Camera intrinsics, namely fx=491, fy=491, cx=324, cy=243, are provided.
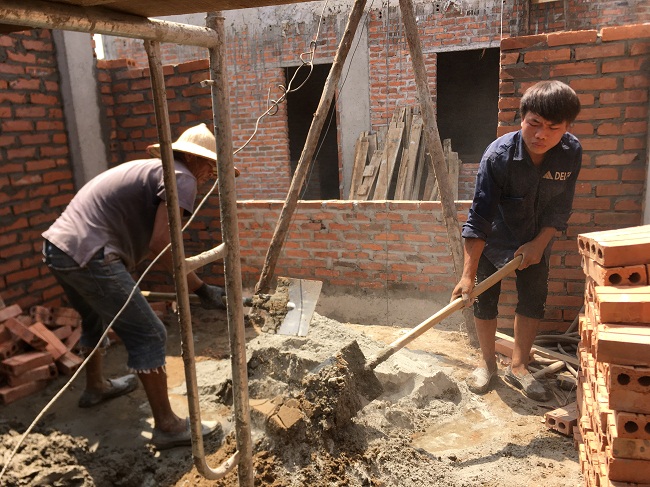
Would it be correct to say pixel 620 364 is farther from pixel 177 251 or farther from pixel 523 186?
pixel 177 251

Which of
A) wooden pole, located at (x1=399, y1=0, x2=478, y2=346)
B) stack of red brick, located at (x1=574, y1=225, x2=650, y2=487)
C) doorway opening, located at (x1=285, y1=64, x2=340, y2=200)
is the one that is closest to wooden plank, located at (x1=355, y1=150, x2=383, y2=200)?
wooden pole, located at (x1=399, y1=0, x2=478, y2=346)

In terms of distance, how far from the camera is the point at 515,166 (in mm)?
2896

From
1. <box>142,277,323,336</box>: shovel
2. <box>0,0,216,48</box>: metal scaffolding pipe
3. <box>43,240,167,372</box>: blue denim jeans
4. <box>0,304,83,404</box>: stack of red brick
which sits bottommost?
<box>0,304,83,404</box>: stack of red brick

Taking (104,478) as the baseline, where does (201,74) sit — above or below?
above

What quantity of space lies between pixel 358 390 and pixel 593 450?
46.5 inches

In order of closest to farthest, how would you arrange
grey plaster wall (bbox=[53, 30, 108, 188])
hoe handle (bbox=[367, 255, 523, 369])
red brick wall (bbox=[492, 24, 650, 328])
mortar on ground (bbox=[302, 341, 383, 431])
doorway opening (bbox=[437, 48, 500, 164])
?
mortar on ground (bbox=[302, 341, 383, 431]) → hoe handle (bbox=[367, 255, 523, 369]) → red brick wall (bbox=[492, 24, 650, 328]) → grey plaster wall (bbox=[53, 30, 108, 188]) → doorway opening (bbox=[437, 48, 500, 164])

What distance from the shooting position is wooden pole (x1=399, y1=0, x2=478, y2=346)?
3.50 m

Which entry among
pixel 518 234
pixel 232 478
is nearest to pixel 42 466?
pixel 232 478

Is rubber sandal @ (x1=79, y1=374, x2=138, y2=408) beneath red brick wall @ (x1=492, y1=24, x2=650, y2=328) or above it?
beneath

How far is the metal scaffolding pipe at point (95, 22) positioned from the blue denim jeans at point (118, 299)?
5.19 ft

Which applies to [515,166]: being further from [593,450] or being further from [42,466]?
[42,466]

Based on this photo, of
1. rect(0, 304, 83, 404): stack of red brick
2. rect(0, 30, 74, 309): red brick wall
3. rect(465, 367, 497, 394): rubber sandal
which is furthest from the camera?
rect(0, 30, 74, 309): red brick wall

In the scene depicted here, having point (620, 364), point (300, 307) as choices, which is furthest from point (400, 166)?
point (620, 364)

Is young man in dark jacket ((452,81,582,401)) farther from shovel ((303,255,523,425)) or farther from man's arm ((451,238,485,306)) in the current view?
shovel ((303,255,523,425))
